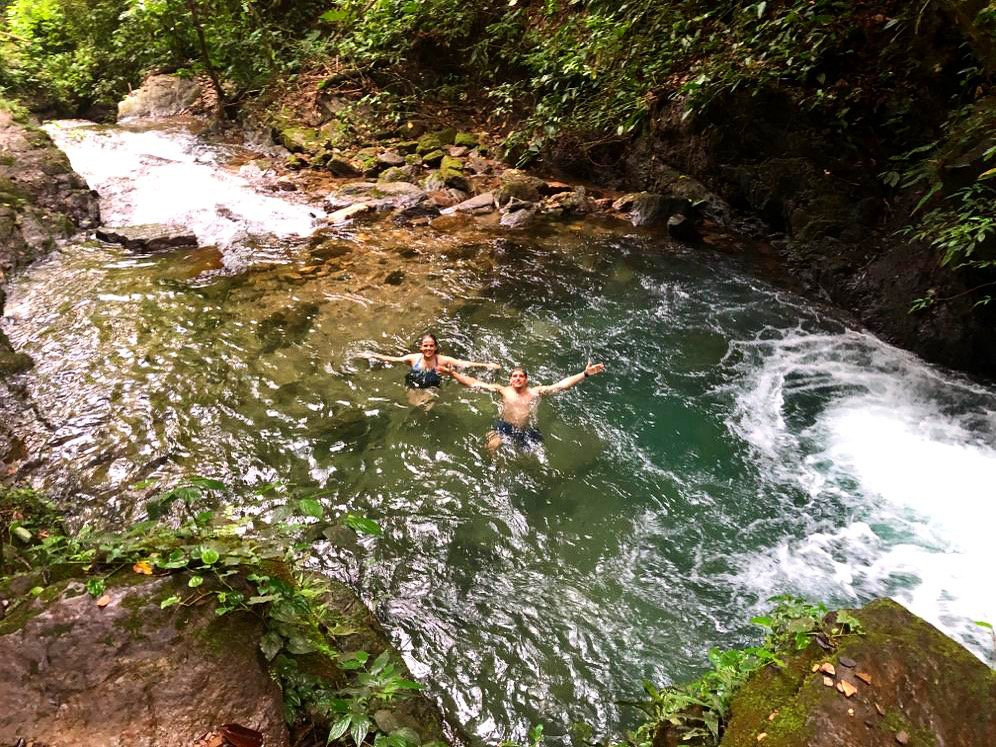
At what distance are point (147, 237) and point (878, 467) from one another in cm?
1120

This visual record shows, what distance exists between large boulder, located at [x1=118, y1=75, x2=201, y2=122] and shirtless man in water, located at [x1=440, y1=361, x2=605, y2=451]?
15.3 metres

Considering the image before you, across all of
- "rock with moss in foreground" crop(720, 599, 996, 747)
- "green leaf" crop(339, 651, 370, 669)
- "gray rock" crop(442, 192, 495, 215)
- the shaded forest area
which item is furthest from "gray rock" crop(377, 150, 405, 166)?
"rock with moss in foreground" crop(720, 599, 996, 747)

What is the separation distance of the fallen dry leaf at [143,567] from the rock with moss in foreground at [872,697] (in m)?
2.93

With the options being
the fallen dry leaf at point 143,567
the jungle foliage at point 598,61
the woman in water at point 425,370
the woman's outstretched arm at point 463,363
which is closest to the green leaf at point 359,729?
the fallen dry leaf at point 143,567

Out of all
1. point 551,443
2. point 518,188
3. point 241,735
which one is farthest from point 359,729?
point 518,188

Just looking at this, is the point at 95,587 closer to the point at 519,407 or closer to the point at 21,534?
the point at 21,534

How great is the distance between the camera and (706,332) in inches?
324

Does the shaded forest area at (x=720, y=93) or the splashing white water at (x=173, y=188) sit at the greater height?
the shaded forest area at (x=720, y=93)

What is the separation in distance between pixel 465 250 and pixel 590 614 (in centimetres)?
717

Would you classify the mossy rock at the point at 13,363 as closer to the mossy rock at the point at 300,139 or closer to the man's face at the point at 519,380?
the man's face at the point at 519,380

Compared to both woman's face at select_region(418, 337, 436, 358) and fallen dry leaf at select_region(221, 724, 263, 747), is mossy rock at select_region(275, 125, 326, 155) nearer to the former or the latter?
woman's face at select_region(418, 337, 436, 358)

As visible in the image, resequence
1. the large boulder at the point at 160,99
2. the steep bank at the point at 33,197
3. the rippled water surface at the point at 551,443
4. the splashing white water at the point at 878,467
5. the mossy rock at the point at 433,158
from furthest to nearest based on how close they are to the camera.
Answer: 1. the large boulder at the point at 160,99
2. the mossy rock at the point at 433,158
3. the steep bank at the point at 33,197
4. the splashing white water at the point at 878,467
5. the rippled water surface at the point at 551,443

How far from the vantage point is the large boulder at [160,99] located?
53.0 feet

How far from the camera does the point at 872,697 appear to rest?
2.70m
